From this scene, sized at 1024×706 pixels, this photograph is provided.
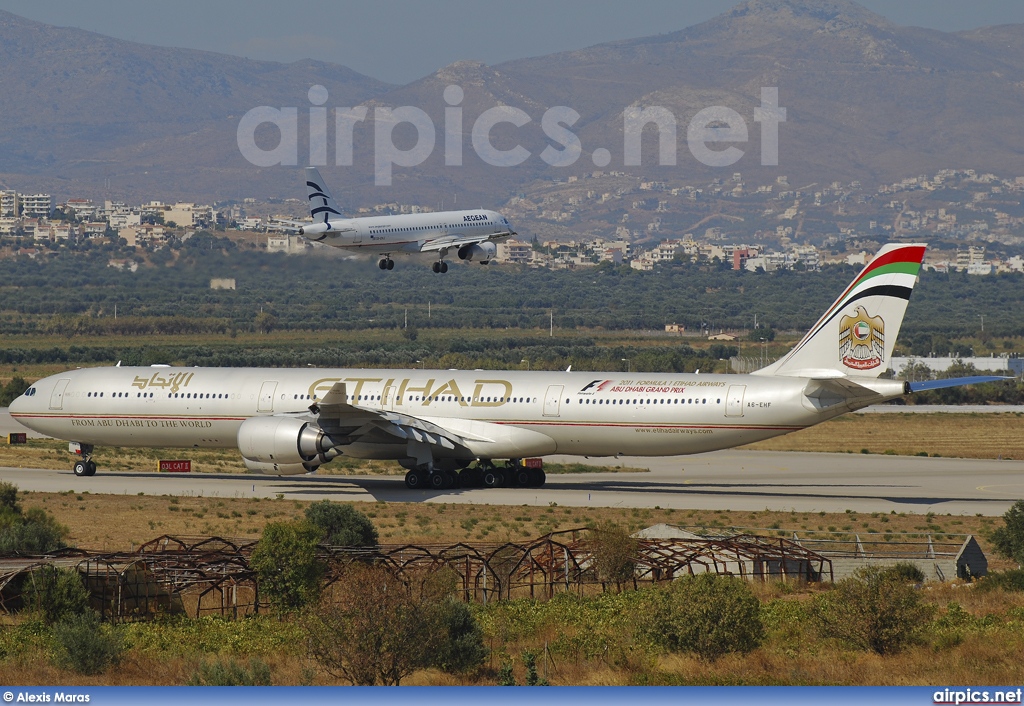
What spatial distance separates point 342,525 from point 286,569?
28.1 ft

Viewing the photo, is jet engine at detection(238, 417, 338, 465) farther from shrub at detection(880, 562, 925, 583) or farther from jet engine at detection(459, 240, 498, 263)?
jet engine at detection(459, 240, 498, 263)

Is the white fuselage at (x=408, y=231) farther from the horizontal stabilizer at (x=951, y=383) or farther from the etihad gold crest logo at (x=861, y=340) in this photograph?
the horizontal stabilizer at (x=951, y=383)

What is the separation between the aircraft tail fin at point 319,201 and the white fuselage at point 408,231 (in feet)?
4.04

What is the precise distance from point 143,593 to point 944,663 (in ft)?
51.9

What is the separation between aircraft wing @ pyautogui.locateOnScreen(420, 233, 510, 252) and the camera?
263ft

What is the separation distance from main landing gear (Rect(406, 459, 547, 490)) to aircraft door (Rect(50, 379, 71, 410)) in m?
15.1

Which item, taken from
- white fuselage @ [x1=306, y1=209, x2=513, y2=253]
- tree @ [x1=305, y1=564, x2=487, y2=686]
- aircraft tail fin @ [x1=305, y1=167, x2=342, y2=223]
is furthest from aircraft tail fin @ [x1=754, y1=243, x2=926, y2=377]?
aircraft tail fin @ [x1=305, y1=167, x2=342, y2=223]

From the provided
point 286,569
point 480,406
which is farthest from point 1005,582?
point 480,406

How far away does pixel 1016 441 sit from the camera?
7962 cm

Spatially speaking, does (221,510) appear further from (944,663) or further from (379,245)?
(379,245)

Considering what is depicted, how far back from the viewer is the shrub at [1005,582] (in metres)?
32.0

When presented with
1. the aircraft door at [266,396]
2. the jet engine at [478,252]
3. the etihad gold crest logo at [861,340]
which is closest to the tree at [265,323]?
the jet engine at [478,252]

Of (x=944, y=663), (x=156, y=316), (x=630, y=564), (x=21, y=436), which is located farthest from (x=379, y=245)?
(x=156, y=316)

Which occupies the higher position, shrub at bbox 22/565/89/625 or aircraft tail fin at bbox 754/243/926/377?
aircraft tail fin at bbox 754/243/926/377
